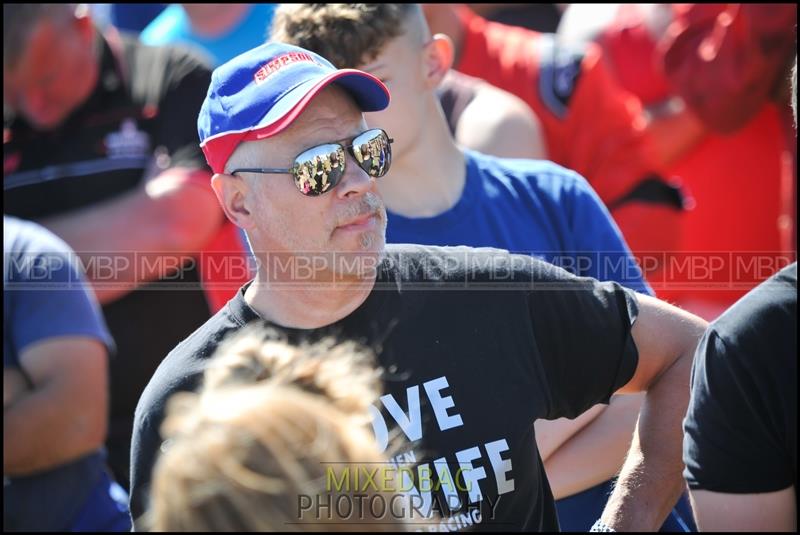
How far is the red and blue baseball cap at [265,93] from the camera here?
2299 mm

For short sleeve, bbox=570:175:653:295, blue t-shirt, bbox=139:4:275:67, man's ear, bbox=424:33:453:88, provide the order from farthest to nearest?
blue t-shirt, bbox=139:4:275:67
man's ear, bbox=424:33:453:88
short sleeve, bbox=570:175:653:295

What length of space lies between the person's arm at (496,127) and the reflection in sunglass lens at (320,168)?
135 centimetres

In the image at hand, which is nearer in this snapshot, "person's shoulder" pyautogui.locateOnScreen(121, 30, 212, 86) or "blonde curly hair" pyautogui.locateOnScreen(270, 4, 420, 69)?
"blonde curly hair" pyautogui.locateOnScreen(270, 4, 420, 69)

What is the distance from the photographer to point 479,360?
2.25 metres

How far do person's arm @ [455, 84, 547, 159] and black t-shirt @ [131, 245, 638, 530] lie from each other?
127 centimetres

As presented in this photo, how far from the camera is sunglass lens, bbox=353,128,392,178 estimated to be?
236cm

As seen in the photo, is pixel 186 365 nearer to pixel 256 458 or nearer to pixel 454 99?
pixel 256 458

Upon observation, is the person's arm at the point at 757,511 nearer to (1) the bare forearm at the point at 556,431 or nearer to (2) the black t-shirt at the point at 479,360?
(2) the black t-shirt at the point at 479,360

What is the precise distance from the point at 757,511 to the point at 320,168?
3.45ft

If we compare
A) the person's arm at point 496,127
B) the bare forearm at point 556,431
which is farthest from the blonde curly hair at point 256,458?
the person's arm at point 496,127

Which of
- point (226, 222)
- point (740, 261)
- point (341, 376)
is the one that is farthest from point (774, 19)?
point (341, 376)

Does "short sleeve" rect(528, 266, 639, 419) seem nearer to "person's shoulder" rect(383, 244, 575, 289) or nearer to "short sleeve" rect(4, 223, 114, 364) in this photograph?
"person's shoulder" rect(383, 244, 575, 289)

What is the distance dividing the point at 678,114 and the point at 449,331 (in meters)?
2.36

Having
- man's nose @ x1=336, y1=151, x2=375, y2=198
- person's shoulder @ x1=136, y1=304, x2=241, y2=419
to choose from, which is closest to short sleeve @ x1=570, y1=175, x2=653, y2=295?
man's nose @ x1=336, y1=151, x2=375, y2=198
